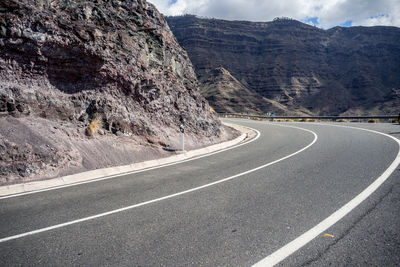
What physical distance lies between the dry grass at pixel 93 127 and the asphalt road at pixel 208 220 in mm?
2810

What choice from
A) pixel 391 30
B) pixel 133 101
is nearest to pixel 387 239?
pixel 133 101

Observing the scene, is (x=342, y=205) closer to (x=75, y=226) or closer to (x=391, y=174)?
(x=391, y=174)

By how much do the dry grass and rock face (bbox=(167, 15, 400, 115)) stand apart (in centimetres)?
6694

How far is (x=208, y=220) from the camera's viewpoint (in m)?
4.04

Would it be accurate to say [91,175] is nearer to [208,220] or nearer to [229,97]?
[208,220]

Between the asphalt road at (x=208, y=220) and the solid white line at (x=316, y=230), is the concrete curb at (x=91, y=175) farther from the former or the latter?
the solid white line at (x=316, y=230)

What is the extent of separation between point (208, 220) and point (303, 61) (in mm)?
115907

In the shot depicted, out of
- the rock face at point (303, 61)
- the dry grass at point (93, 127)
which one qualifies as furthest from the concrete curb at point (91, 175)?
the rock face at point (303, 61)

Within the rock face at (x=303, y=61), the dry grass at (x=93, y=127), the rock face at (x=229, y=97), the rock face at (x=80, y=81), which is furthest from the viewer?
the rock face at (x=303, y=61)

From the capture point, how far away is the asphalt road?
3082 millimetres

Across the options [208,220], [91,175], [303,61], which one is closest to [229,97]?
[303,61]

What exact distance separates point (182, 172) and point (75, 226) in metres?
3.66

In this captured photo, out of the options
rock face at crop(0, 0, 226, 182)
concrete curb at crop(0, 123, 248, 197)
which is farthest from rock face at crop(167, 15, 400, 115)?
concrete curb at crop(0, 123, 248, 197)

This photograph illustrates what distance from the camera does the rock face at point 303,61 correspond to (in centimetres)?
8596
